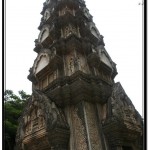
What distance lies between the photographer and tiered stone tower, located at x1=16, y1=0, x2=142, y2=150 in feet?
31.9

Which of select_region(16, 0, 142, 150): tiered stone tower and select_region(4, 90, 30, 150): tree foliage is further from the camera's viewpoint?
select_region(4, 90, 30, 150): tree foliage

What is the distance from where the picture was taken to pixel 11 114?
18547 millimetres

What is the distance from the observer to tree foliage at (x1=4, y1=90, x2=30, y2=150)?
16878mm

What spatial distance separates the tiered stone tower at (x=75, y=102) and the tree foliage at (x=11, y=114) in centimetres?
398

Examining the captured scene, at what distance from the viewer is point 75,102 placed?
10.7 m

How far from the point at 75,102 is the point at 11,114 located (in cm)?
960

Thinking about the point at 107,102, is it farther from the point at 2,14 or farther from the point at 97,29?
the point at 97,29

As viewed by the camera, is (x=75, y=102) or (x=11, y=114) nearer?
(x=75, y=102)

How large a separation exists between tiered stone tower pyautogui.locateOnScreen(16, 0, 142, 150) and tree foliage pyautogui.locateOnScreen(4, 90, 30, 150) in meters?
3.98

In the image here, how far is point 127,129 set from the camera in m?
10.1

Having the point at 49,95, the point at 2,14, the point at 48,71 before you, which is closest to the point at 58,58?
the point at 48,71

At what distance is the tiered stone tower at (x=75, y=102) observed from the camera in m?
9.72

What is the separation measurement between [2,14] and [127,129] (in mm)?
7018

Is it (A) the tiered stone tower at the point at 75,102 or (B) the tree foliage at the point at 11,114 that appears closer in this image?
(A) the tiered stone tower at the point at 75,102
